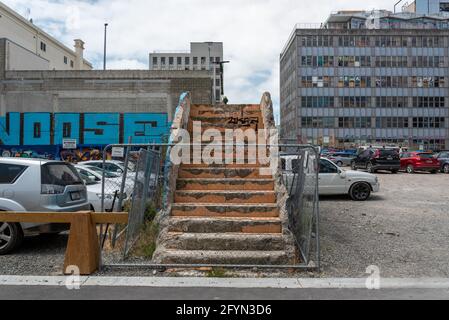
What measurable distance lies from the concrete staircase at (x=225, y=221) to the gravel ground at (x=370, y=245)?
0.42 m

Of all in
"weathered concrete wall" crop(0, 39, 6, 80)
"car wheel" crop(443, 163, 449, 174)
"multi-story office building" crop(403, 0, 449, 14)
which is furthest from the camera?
"multi-story office building" crop(403, 0, 449, 14)

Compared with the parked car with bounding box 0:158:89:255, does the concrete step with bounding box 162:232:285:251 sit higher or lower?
lower

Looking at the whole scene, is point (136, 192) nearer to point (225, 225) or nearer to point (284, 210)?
point (225, 225)

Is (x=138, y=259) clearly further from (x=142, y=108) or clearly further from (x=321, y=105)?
(x=321, y=105)

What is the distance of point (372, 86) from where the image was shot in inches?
3086

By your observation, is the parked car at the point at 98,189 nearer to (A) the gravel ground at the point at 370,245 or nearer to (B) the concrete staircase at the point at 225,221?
(A) the gravel ground at the point at 370,245

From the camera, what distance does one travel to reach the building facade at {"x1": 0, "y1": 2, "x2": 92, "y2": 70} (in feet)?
82.5

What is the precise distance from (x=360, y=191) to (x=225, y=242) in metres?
9.11

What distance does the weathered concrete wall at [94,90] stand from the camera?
22812mm

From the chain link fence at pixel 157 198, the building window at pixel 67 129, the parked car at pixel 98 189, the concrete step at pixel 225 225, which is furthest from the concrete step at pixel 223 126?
the building window at pixel 67 129

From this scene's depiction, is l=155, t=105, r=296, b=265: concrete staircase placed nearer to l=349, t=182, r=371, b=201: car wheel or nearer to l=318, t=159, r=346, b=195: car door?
l=318, t=159, r=346, b=195: car door

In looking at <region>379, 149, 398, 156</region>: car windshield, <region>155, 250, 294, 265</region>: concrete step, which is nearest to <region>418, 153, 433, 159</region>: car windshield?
<region>379, 149, 398, 156</region>: car windshield

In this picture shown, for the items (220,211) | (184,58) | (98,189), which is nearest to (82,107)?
(98,189)

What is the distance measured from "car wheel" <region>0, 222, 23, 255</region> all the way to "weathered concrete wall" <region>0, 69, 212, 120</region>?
52.3 feet
